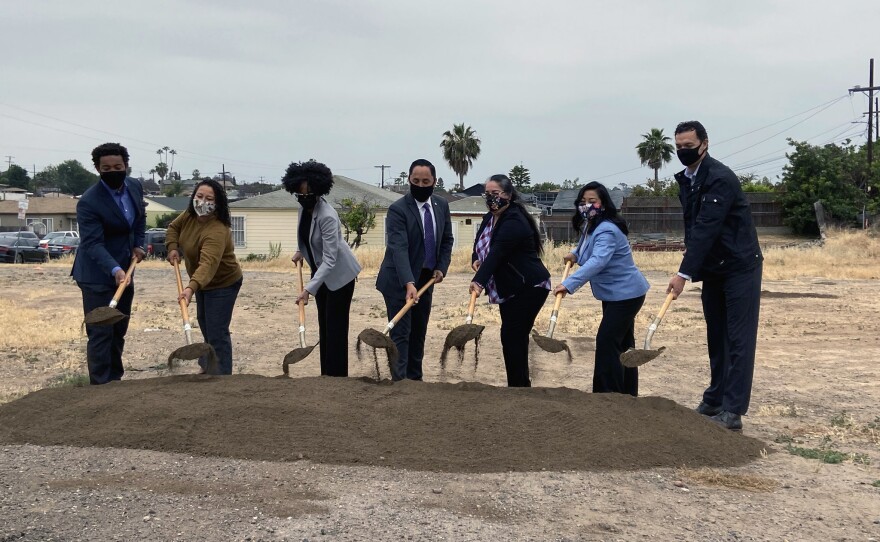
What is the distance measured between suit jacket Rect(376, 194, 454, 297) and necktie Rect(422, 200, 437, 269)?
0.03 meters

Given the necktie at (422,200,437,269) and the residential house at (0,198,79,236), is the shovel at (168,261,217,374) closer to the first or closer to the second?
the necktie at (422,200,437,269)

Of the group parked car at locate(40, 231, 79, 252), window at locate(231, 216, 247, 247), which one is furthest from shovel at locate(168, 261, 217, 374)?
window at locate(231, 216, 247, 247)

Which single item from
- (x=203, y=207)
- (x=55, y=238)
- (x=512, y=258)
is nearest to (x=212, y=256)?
(x=203, y=207)

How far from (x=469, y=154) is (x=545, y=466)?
2566 inches

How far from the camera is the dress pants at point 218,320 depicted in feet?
23.5

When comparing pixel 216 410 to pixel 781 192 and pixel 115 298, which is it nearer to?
pixel 115 298

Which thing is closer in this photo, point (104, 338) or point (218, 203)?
point (104, 338)

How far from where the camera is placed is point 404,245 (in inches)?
285

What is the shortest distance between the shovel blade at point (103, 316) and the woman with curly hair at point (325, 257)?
1.31m

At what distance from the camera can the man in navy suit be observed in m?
6.98

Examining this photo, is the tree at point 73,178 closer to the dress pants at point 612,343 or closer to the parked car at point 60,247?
the parked car at point 60,247

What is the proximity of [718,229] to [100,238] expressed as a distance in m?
4.48

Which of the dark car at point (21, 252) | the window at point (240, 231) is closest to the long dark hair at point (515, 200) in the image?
the dark car at point (21, 252)

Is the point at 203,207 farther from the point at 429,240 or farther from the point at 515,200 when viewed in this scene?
the point at 515,200
